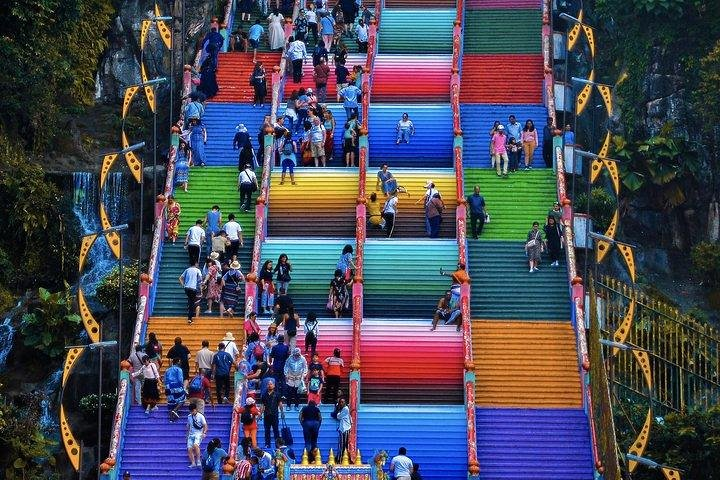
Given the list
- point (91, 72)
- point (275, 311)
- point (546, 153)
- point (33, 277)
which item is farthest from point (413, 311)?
point (91, 72)

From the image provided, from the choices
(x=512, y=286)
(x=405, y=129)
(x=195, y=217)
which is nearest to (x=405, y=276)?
(x=512, y=286)

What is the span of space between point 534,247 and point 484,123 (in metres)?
6.64

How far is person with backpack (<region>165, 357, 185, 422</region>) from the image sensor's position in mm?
45219

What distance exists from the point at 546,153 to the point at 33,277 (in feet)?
45.6

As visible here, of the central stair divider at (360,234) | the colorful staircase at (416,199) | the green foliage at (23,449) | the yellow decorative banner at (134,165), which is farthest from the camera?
the colorful staircase at (416,199)

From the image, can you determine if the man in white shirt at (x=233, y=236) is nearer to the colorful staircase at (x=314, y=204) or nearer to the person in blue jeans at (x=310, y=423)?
the colorful staircase at (x=314, y=204)

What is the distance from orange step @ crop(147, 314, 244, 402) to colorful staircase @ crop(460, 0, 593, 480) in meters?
5.66

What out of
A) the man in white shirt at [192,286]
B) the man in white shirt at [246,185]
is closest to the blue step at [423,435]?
the man in white shirt at [192,286]

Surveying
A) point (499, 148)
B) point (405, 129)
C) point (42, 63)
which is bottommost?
point (499, 148)

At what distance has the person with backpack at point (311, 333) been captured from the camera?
46500mm

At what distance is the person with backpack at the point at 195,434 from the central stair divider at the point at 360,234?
3.22 m

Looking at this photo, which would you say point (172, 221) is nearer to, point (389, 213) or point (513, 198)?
point (389, 213)

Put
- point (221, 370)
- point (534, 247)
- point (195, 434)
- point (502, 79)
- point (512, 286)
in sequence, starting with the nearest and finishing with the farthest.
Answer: point (195, 434)
point (221, 370)
point (512, 286)
point (534, 247)
point (502, 79)

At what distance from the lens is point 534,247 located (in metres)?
49.8
